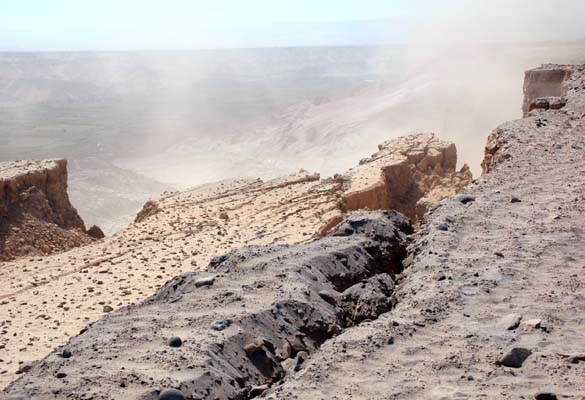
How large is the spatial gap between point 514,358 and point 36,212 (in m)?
10.2

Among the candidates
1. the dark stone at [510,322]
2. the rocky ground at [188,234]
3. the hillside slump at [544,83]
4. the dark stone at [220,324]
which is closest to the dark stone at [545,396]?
the dark stone at [510,322]

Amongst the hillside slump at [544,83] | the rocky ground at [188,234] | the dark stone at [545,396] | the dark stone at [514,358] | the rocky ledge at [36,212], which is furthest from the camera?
the hillside slump at [544,83]

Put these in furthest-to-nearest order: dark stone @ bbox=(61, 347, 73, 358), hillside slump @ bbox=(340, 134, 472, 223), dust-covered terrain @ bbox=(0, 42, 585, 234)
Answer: dust-covered terrain @ bbox=(0, 42, 585, 234)
hillside slump @ bbox=(340, 134, 472, 223)
dark stone @ bbox=(61, 347, 73, 358)

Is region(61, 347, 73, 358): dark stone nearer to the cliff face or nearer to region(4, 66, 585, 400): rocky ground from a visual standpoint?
region(4, 66, 585, 400): rocky ground

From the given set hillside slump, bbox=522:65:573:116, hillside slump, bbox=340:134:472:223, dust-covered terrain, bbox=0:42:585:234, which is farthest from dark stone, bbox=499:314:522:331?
dust-covered terrain, bbox=0:42:585:234

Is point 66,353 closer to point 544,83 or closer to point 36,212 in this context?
point 36,212

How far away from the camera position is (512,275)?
432cm

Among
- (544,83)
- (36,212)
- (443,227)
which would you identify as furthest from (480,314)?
(544,83)

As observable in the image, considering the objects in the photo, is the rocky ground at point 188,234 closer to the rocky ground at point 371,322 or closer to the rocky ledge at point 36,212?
the rocky ledge at point 36,212

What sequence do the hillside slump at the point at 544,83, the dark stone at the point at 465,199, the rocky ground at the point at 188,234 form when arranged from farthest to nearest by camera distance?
the hillside slump at the point at 544,83, the rocky ground at the point at 188,234, the dark stone at the point at 465,199

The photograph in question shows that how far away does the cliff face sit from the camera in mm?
11414

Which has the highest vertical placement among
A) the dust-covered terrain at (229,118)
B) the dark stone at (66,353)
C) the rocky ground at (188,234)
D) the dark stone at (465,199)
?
the dark stone at (465,199)

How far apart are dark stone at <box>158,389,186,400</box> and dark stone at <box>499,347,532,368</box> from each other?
4.74 ft

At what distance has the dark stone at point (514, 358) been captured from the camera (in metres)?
3.35
